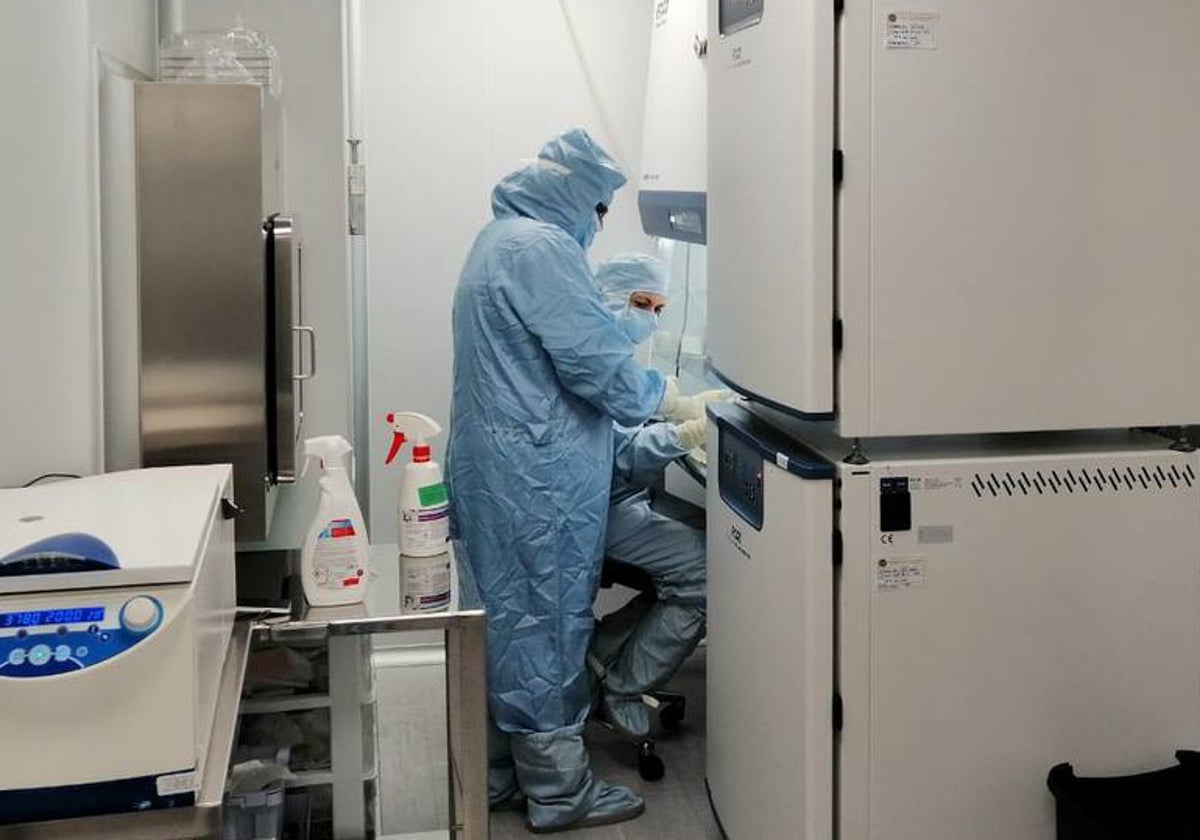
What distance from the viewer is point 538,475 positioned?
2867mm

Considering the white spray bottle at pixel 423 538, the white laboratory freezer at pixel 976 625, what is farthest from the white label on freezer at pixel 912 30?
the white spray bottle at pixel 423 538

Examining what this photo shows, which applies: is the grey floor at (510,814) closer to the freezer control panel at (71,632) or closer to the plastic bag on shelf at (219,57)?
the plastic bag on shelf at (219,57)

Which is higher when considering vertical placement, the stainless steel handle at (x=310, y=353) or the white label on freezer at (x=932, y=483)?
the stainless steel handle at (x=310, y=353)

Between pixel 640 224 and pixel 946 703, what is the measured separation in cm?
213

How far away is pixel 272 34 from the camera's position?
2238 mm

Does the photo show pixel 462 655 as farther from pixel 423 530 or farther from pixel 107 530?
pixel 107 530

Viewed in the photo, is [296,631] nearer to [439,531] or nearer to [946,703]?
[439,531]

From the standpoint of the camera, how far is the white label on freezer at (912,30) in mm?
1906

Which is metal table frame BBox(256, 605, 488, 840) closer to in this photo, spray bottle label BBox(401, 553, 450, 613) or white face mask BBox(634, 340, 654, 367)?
spray bottle label BBox(401, 553, 450, 613)

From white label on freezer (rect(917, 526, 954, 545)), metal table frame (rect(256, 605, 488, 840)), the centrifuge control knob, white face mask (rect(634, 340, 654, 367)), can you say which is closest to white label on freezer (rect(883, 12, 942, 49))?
white label on freezer (rect(917, 526, 954, 545))

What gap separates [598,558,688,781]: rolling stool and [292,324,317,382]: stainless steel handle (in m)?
1.08

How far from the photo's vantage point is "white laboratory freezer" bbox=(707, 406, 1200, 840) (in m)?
2.01

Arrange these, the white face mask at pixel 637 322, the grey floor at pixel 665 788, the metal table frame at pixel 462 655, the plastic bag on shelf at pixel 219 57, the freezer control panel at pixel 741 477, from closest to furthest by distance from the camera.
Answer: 1. the metal table frame at pixel 462 655
2. the plastic bag on shelf at pixel 219 57
3. the freezer control panel at pixel 741 477
4. the grey floor at pixel 665 788
5. the white face mask at pixel 637 322

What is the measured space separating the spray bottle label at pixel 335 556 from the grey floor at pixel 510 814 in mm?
1141
